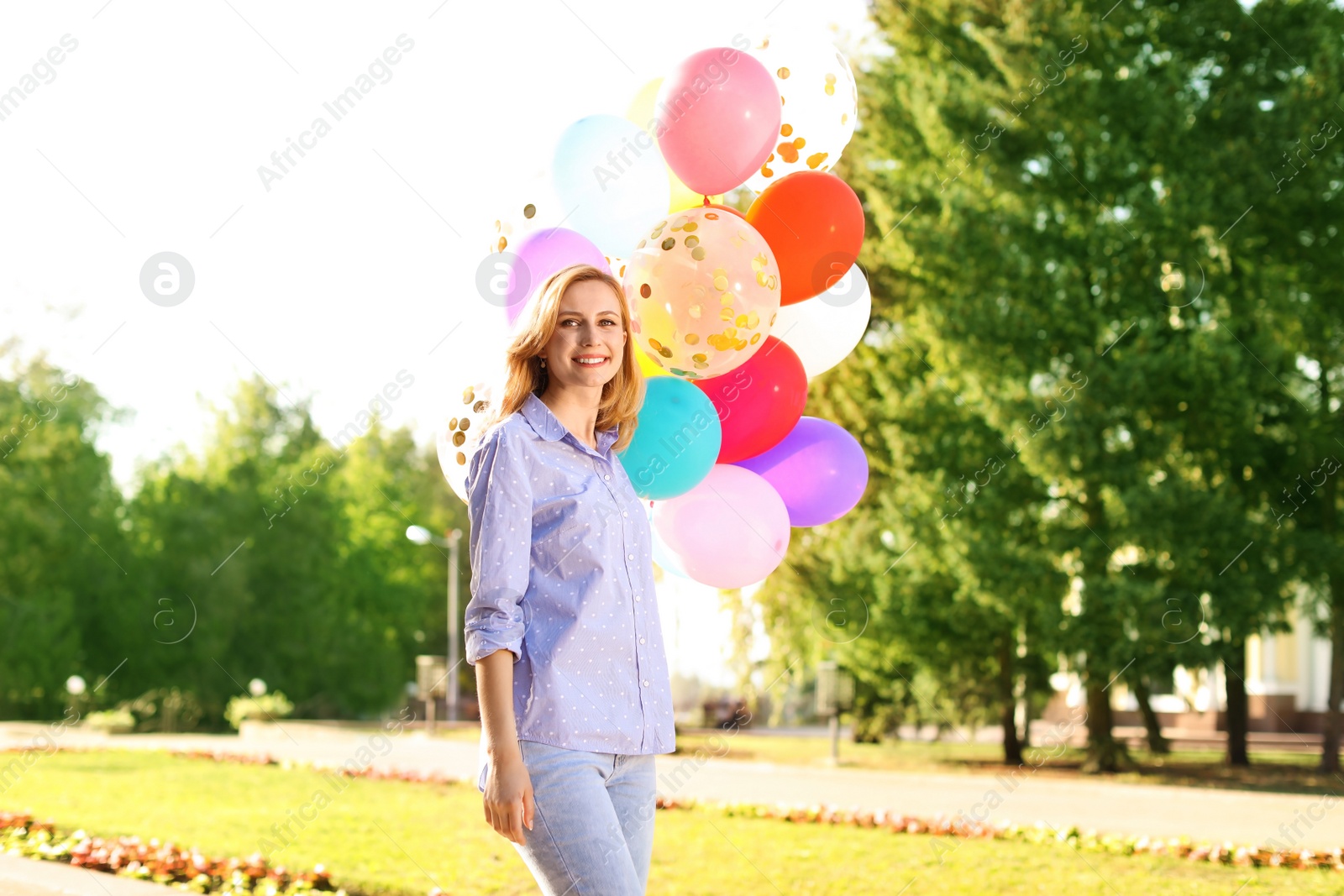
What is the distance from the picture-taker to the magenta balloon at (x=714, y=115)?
4.99m

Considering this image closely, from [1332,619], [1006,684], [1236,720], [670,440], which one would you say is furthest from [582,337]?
[1236,720]

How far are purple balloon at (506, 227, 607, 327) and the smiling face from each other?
1.88 m

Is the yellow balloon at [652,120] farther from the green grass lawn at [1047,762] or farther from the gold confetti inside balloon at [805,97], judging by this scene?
the green grass lawn at [1047,762]

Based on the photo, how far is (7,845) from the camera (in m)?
8.21

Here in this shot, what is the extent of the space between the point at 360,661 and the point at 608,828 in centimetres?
4375

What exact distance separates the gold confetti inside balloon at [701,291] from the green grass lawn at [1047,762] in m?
14.9

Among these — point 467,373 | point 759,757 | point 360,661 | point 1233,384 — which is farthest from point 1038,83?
point 360,661

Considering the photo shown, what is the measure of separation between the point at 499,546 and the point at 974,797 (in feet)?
44.0

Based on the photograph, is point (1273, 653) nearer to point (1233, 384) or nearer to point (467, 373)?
point (1233, 384)

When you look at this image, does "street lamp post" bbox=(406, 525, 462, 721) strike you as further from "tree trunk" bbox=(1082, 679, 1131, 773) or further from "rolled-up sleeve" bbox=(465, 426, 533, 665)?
"rolled-up sleeve" bbox=(465, 426, 533, 665)

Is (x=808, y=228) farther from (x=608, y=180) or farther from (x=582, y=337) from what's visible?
(x=582, y=337)

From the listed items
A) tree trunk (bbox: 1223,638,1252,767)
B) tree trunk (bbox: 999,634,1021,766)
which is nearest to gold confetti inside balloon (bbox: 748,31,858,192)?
tree trunk (bbox: 999,634,1021,766)

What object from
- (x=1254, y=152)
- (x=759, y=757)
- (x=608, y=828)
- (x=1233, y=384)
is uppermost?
(x=1254, y=152)

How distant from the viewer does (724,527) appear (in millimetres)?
5008
